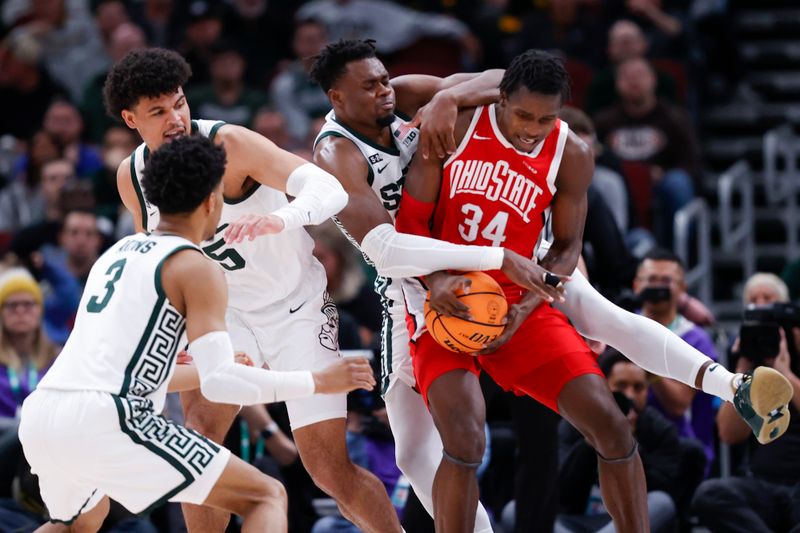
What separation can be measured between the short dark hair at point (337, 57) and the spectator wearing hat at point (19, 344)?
326cm

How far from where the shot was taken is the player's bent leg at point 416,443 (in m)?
5.68

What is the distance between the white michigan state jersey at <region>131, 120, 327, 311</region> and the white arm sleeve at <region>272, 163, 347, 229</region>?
35 centimetres

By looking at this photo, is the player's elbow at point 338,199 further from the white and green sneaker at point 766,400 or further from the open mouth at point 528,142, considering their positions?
the white and green sneaker at point 766,400

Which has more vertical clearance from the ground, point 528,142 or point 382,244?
point 528,142

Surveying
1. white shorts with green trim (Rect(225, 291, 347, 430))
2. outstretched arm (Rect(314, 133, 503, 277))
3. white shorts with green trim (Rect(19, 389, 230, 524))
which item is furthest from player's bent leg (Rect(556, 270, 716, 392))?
white shorts with green trim (Rect(19, 389, 230, 524))

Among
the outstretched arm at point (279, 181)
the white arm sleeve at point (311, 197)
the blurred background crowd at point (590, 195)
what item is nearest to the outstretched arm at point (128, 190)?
the outstretched arm at point (279, 181)

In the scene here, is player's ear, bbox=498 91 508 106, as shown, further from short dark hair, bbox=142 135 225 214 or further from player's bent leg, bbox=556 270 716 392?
short dark hair, bbox=142 135 225 214

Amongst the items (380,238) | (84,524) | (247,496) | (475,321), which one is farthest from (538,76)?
(84,524)

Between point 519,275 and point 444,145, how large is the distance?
641 millimetres

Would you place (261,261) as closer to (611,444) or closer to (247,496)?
(247,496)

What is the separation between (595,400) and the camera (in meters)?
5.30

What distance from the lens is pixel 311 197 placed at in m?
5.28

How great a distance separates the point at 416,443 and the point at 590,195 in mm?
2291

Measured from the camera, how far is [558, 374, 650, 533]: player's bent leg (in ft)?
17.4
